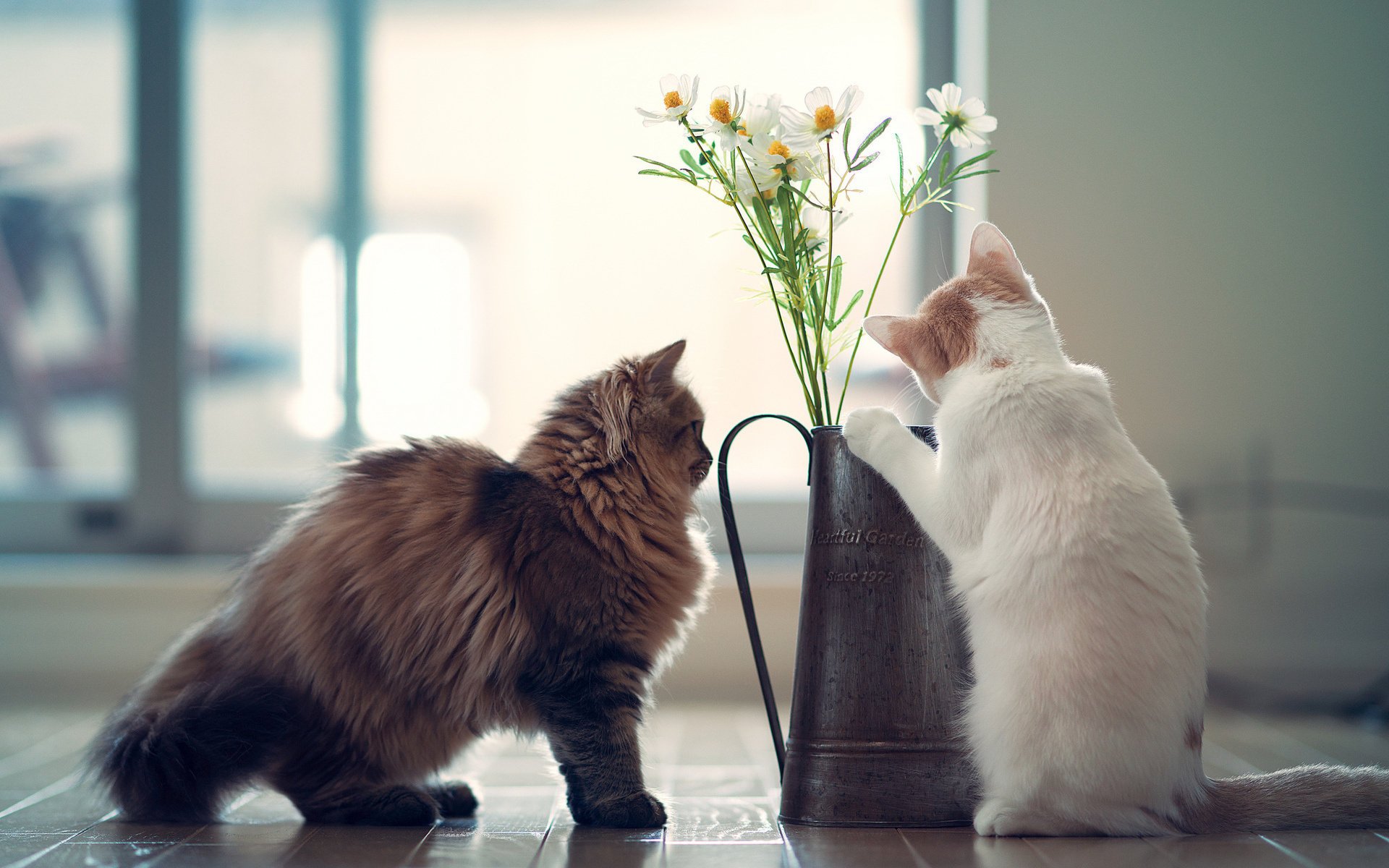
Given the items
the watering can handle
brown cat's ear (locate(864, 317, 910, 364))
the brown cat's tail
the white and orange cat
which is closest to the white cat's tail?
the white and orange cat

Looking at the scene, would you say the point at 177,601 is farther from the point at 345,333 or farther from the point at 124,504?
the point at 345,333

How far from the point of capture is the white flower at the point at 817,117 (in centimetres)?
134

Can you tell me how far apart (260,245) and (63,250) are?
0.55 m

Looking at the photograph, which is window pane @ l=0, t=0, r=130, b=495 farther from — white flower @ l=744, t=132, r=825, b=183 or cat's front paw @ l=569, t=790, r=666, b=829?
white flower @ l=744, t=132, r=825, b=183

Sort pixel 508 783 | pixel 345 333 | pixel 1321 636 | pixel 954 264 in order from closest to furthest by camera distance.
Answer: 1. pixel 508 783
2. pixel 1321 636
3. pixel 954 264
4. pixel 345 333

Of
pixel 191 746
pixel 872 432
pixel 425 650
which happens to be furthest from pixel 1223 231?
pixel 191 746

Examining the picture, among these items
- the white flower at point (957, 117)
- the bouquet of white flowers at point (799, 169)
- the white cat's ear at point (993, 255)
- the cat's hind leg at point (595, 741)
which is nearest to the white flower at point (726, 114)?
the bouquet of white flowers at point (799, 169)

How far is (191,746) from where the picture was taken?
1387mm

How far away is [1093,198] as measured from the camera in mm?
2611

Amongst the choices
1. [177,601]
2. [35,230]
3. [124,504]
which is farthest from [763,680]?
A: [35,230]

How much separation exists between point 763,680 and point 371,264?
202cm

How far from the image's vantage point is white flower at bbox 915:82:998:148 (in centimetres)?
139

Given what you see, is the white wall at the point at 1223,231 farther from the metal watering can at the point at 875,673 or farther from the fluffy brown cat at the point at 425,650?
the fluffy brown cat at the point at 425,650

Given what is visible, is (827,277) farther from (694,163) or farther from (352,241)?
Answer: (352,241)
